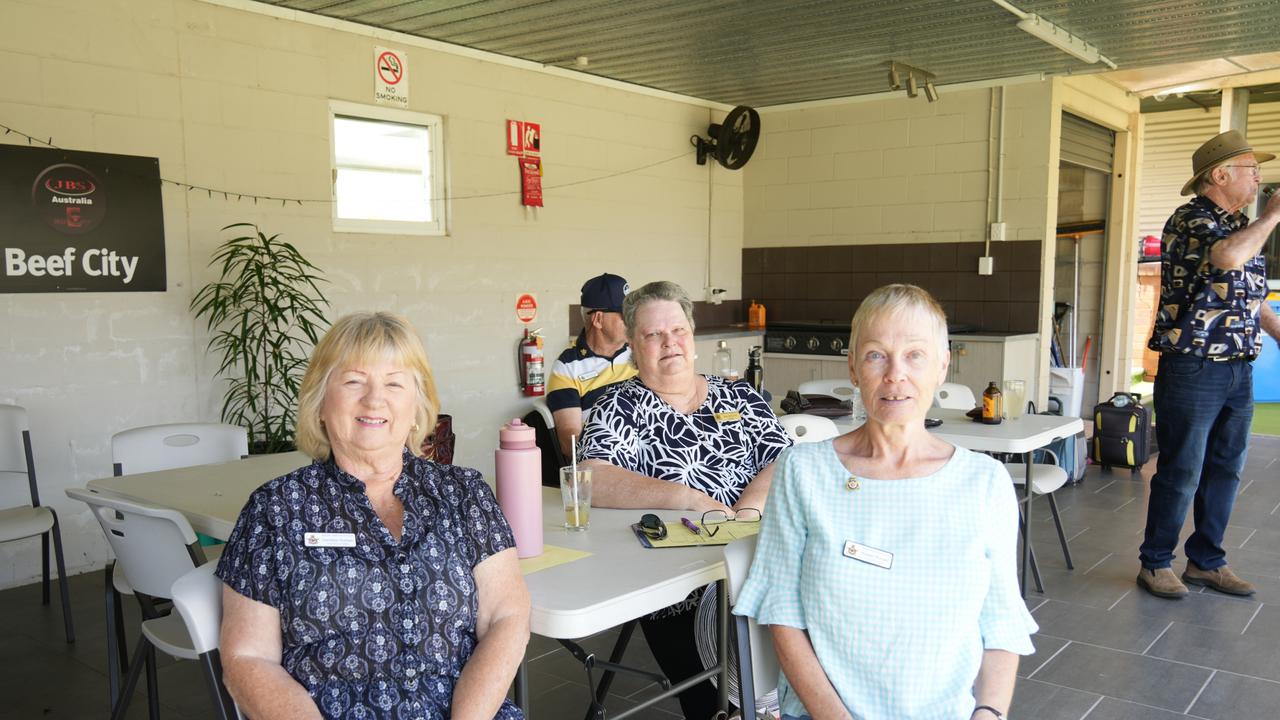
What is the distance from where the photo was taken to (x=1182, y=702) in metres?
3.23

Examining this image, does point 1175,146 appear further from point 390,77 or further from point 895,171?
point 390,77

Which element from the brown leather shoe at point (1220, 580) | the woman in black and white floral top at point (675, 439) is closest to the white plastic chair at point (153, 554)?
the woman in black and white floral top at point (675, 439)

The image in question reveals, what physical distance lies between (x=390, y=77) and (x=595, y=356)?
8.59 feet

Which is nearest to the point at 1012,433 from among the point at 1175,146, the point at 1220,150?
the point at 1220,150

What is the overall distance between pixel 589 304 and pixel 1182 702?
251cm

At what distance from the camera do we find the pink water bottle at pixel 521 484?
1.93 metres

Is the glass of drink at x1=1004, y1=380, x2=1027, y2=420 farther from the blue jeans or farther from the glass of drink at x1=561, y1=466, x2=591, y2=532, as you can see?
the glass of drink at x1=561, y1=466, x2=591, y2=532

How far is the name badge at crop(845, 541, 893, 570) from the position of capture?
1693 mm

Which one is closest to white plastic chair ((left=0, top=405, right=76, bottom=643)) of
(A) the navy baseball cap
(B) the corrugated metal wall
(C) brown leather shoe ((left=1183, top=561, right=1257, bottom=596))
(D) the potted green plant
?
(D) the potted green plant

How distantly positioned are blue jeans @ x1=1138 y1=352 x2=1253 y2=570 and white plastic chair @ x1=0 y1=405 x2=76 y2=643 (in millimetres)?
4400

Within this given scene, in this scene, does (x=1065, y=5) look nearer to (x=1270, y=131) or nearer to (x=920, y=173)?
(x=920, y=173)

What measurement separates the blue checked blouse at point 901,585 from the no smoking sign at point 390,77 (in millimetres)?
4594

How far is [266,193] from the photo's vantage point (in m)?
5.20

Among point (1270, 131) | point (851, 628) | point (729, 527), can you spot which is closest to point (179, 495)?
point (729, 527)
